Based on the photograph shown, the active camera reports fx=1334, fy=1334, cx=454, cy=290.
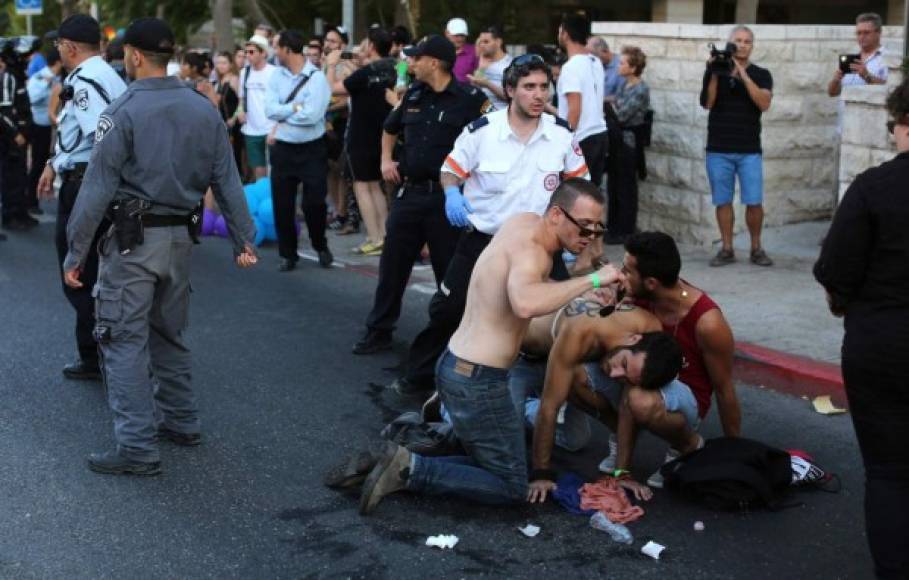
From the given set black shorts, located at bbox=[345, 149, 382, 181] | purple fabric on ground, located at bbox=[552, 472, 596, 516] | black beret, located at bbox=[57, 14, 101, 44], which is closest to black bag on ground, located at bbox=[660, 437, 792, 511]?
purple fabric on ground, located at bbox=[552, 472, 596, 516]

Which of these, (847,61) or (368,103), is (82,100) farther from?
(847,61)

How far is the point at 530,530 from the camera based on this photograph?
17.3ft

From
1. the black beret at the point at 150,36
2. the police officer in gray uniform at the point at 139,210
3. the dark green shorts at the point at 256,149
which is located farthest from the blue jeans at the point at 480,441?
the dark green shorts at the point at 256,149

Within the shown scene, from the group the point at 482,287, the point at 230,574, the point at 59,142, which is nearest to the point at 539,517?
the point at 482,287

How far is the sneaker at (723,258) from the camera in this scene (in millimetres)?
10562

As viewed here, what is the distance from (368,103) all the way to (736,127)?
3.10 meters

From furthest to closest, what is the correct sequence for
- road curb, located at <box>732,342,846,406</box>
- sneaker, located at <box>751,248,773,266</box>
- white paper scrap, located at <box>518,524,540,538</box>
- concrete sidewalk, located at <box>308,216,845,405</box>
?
sneaker, located at <box>751,248,773,266</box>, concrete sidewalk, located at <box>308,216,845,405</box>, road curb, located at <box>732,342,846,406</box>, white paper scrap, located at <box>518,524,540,538</box>

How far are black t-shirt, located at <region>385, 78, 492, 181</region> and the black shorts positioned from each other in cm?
367

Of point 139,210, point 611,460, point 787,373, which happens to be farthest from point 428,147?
point 611,460

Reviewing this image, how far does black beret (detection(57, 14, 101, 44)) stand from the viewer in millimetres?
7113

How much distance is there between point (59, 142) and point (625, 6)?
17556 mm

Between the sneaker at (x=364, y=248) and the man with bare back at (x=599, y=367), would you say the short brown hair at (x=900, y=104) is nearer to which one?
the man with bare back at (x=599, y=367)

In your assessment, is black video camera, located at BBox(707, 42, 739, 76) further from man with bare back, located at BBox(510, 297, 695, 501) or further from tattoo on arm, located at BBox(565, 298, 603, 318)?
tattoo on arm, located at BBox(565, 298, 603, 318)

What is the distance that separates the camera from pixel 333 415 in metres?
6.93
